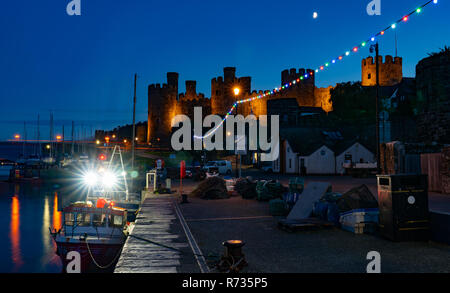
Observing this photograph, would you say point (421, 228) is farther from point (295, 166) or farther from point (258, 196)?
point (295, 166)

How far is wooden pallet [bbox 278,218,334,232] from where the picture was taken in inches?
452

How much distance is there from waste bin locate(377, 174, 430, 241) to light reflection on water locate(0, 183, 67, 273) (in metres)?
15.6

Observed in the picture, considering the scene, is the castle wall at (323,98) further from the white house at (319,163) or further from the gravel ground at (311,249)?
the gravel ground at (311,249)

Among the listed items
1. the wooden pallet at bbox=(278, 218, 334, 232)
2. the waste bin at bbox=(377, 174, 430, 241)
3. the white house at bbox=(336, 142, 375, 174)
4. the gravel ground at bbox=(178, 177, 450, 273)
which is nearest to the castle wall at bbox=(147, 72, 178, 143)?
the white house at bbox=(336, 142, 375, 174)

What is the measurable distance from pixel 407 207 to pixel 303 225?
9.94ft

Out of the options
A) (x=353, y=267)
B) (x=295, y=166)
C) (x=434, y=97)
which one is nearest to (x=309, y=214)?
(x=353, y=267)

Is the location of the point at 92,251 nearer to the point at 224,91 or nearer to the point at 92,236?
the point at 92,236

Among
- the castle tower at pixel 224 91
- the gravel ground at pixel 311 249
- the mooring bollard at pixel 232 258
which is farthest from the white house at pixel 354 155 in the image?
the castle tower at pixel 224 91

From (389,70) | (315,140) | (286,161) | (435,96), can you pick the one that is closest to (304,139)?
(315,140)

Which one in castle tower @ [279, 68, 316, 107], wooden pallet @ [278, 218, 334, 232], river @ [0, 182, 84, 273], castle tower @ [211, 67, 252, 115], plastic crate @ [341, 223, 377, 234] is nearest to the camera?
plastic crate @ [341, 223, 377, 234]

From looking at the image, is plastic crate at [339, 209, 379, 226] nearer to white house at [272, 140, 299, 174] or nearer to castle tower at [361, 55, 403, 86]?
white house at [272, 140, 299, 174]

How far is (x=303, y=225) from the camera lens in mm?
11547

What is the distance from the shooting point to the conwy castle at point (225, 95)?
92.4m

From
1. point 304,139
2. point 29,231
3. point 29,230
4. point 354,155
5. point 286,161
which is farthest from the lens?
point 286,161
